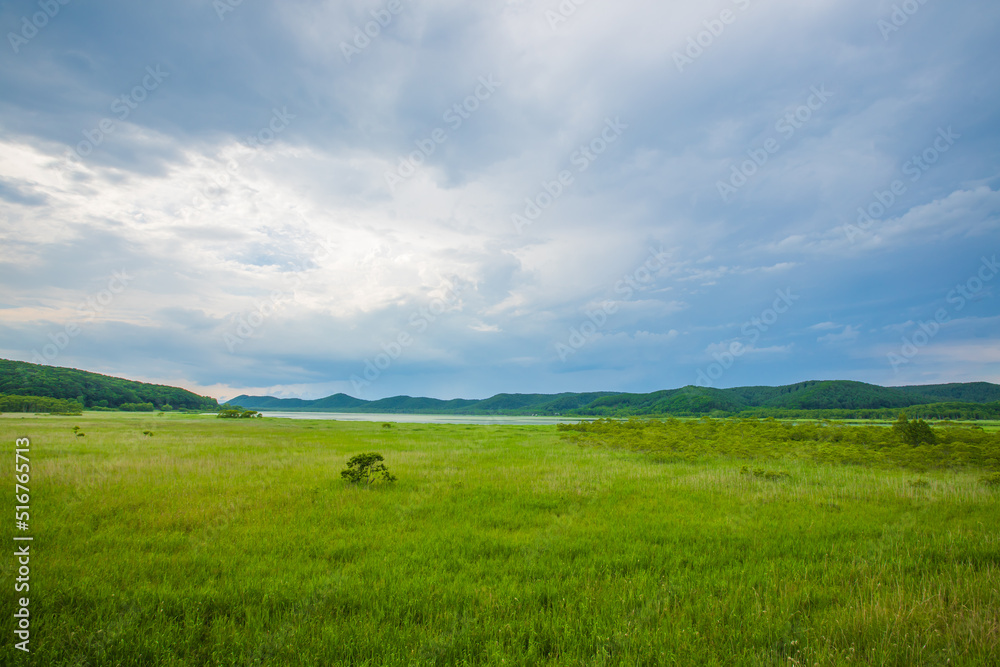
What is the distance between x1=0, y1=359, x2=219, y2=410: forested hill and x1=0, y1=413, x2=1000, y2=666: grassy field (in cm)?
16457

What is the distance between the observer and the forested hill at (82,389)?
128 metres

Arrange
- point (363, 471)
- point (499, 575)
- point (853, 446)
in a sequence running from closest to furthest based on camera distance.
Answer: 1. point (499, 575)
2. point (363, 471)
3. point (853, 446)

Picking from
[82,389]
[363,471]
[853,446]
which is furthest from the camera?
[82,389]

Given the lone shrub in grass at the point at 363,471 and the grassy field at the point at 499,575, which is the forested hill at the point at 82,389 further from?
the grassy field at the point at 499,575

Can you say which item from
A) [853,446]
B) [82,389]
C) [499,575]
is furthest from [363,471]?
[82,389]

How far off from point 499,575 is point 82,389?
199 meters

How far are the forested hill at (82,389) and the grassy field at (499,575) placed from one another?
540 feet

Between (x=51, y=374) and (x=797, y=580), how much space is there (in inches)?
8625

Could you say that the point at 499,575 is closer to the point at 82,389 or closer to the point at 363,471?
the point at 363,471

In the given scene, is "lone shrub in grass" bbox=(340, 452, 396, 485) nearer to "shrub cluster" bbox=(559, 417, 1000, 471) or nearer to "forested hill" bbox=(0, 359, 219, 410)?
"shrub cluster" bbox=(559, 417, 1000, 471)

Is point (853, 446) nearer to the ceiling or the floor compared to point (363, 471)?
nearer to the floor

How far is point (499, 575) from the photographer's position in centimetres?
754

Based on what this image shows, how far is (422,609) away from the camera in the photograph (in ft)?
20.4

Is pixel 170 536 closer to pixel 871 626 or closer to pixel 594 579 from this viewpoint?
pixel 594 579
